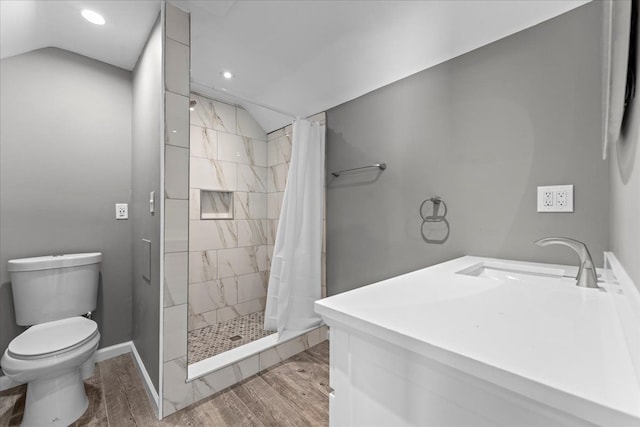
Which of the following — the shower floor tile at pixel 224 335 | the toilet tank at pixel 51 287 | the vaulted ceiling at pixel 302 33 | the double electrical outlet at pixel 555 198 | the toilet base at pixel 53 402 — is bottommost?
the shower floor tile at pixel 224 335

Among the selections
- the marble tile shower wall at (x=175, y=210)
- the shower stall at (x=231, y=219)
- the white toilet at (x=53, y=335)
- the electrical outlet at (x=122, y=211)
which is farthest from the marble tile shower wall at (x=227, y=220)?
the marble tile shower wall at (x=175, y=210)

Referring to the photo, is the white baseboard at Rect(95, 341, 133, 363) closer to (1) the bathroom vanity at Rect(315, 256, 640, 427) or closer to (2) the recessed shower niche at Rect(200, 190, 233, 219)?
(2) the recessed shower niche at Rect(200, 190, 233, 219)

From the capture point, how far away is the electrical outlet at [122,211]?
83.8 inches

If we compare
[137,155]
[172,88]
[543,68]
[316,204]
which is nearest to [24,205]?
[137,155]

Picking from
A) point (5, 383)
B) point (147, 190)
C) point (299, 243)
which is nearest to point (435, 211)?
point (299, 243)

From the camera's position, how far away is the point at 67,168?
1925 mm

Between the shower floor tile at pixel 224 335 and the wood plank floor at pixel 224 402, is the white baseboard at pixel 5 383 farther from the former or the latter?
the shower floor tile at pixel 224 335

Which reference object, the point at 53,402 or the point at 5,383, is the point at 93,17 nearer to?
the point at 53,402

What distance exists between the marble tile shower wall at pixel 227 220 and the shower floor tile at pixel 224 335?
79 millimetres

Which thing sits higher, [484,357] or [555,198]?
[555,198]

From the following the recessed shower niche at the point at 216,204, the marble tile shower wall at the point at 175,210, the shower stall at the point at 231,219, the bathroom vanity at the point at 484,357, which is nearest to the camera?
the bathroom vanity at the point at 484,357

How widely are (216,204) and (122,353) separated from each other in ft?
4.76

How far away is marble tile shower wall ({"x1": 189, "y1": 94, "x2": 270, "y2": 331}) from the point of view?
257cm

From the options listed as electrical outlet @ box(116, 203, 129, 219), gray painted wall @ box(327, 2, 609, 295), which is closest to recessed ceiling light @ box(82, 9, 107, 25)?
electrical outlet @ box(116, 203, 129, 219)
